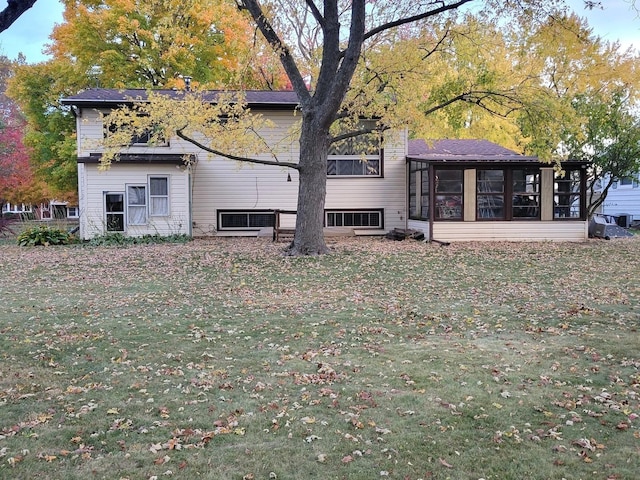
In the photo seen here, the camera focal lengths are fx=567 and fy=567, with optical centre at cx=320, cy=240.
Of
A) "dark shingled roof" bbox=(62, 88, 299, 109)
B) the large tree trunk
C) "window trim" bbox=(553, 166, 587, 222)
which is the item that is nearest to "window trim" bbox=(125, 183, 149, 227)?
"dark shingled roof" bbox=(62, 88, 299, 109)

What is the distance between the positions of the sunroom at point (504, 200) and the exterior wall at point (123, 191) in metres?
7.89

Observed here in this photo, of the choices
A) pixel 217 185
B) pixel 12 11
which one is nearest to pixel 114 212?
pixel 217 185

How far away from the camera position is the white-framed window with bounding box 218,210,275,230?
65.7ft

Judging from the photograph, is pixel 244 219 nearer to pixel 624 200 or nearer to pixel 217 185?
pixel 217 185

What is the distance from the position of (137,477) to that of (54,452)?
0.70m

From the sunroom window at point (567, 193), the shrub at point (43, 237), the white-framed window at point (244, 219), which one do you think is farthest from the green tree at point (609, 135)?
the shrub at point (43, 237)

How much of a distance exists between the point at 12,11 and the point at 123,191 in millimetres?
15069

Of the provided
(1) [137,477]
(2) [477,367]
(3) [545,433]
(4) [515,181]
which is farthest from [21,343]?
(4) [515,181]

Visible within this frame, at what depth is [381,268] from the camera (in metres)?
11.8

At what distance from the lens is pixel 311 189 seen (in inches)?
543

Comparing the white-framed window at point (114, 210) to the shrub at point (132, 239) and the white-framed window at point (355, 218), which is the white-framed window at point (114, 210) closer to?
the shrub at point (132, 239)

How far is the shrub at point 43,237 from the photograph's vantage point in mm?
17031

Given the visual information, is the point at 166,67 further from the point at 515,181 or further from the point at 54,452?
the point at 54,452

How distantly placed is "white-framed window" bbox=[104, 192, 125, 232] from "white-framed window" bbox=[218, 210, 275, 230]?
3.27m
